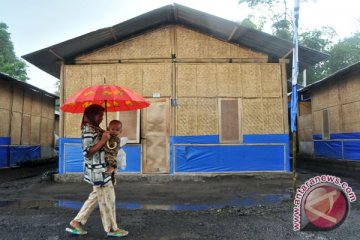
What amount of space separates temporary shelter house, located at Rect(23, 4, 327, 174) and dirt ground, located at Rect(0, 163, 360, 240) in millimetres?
756

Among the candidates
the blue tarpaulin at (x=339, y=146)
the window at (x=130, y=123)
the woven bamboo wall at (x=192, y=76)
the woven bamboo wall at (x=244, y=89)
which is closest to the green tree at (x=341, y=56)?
the blue tarpaulin at (x=339, y=146)

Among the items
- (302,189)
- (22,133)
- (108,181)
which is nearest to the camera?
(302,189)

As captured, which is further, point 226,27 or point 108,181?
point 226,27

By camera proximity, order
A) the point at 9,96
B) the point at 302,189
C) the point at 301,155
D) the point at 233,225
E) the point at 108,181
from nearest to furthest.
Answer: the point at 302,189 → the point at 108,181 → the point at 233,225 → the point at 9,96 → the point at 301,155

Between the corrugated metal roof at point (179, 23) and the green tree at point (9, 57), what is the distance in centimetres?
2398

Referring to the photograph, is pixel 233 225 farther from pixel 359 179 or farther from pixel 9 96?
pixel 9 96

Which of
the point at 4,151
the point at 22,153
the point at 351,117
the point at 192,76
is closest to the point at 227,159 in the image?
the point at 192,76

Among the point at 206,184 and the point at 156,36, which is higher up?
the point at 156,36

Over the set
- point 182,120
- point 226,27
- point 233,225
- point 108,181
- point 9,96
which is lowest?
point 233,225

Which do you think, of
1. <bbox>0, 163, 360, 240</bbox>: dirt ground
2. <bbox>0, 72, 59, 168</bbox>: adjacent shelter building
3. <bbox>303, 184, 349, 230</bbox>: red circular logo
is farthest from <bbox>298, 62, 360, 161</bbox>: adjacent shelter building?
<bbox>0, 72, 59, 168</bbox>: adjacent shelter building

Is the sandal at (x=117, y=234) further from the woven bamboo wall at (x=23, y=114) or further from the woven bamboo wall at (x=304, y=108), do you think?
the woven bamboo wall at (x=304, y=108)

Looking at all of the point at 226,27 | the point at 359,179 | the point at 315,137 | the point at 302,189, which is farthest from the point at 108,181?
the point at 315,137

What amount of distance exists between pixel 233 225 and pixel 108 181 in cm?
200

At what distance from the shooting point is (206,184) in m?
8.71
